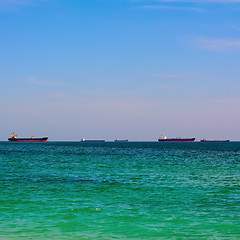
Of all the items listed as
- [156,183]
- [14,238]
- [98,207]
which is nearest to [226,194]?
[156,183]

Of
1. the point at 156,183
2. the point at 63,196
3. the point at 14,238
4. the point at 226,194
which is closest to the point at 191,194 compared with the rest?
the point at 226,194

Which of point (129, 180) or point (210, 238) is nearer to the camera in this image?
point (210, 238)

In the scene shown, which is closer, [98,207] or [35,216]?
[35,216]

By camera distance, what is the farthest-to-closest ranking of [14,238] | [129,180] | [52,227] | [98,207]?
[129,180], [98,207], [52,227], [14,238]

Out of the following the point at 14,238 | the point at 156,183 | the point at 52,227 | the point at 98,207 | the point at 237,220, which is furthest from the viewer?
the point at 156,183

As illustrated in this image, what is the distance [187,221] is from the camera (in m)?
22.4

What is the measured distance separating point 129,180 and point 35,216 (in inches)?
805

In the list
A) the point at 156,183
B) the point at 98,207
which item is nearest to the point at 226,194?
the point at 156,183

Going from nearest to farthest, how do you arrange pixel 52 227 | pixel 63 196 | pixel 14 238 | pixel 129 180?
pixel 14 238, pixel 52 227, pixel 63 196, pixel 129 180

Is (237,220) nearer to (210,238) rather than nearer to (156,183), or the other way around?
(210,238)

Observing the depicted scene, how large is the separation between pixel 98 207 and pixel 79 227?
5.43 meters

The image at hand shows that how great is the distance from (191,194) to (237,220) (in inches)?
385

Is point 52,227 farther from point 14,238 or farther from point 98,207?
point 98,207

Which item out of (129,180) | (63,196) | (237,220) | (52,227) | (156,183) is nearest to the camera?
(52,227)
